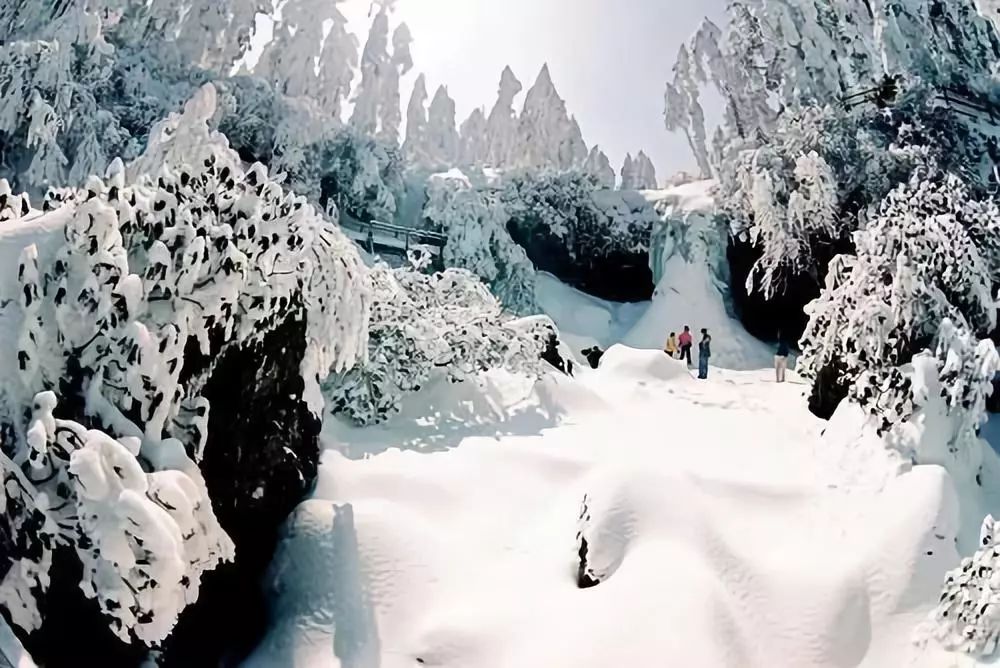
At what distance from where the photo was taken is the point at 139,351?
13.3ft

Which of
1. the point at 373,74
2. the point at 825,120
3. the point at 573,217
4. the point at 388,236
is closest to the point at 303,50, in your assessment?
the point at 373,74

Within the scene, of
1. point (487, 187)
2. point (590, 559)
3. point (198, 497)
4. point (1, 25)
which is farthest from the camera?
point (487, 187)

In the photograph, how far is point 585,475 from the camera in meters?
6.91

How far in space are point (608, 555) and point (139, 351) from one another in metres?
3.38

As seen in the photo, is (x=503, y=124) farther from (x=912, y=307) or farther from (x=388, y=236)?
(x=912, y=307)

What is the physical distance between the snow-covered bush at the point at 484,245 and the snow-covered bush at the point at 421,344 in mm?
7973

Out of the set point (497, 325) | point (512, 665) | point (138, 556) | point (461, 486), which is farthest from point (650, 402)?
point (138, 556)

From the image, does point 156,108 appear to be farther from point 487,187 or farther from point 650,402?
point 650,402

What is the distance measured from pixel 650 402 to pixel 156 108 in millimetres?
11815

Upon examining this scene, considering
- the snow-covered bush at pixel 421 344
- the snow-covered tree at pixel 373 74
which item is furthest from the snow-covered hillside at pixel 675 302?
the snow-covered bush at pixel 421 344

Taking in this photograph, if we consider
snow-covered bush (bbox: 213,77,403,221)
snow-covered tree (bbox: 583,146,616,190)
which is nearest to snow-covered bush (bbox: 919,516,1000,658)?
snow-covered bush (bbox: 213,77,403,221)

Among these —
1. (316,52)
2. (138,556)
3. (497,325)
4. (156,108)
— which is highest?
(316,52)

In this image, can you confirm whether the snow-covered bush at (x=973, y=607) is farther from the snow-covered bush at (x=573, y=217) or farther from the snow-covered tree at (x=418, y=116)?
the snow-covered tree at (x=418, y=116)

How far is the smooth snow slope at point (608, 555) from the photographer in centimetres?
486
